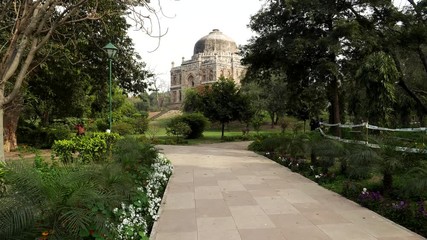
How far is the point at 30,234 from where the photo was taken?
2748 mm

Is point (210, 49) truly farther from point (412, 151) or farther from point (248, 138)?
point (412, 151)

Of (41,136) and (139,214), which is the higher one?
(41,136)

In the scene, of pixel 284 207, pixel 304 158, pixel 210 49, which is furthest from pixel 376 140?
pixel 210 49

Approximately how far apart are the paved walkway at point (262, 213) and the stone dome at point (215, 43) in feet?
222

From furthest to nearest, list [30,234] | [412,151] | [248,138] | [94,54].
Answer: [248,138] → [94,54] → [412,151] → [30,234]

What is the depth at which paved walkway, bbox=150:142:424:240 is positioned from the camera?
4453 millimetres

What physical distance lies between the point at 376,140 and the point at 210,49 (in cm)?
6935

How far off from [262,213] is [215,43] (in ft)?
235

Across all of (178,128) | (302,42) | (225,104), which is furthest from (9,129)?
(302,42)

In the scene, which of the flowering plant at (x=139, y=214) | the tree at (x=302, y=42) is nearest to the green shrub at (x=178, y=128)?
the tree at (x=302, y=42)

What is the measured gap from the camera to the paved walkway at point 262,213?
445cm

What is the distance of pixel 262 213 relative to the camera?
17.7 feet

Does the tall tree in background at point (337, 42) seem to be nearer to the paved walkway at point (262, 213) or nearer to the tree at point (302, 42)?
the tree at point (302, 42)

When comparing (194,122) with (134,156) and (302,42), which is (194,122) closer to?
(302,42)
